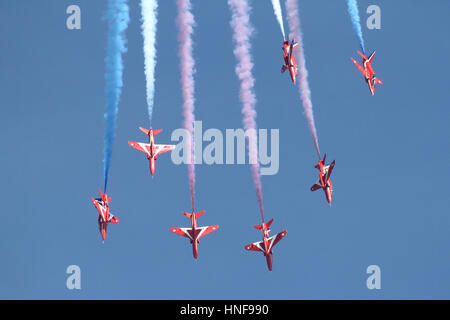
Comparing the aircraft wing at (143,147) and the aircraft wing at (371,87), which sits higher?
the aircraft wing at (371,87)

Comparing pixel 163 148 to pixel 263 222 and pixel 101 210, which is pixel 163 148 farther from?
pixel 263 222

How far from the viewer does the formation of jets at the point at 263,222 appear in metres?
52.7

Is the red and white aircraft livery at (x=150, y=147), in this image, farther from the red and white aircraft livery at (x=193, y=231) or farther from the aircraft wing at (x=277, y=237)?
the aircraft wing at (x=277, y=237)

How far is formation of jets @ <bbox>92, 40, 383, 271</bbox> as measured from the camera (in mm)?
52719

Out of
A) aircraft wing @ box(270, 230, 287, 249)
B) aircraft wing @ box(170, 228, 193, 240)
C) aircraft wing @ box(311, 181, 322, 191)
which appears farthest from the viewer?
aircraft wing @ box(311, 181, 322, 191)

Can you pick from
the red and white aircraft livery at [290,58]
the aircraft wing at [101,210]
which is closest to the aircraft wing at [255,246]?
the aircraft wing at [101,210]

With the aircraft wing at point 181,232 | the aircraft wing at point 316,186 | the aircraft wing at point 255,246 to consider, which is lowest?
the aircraft wing at point 255,246

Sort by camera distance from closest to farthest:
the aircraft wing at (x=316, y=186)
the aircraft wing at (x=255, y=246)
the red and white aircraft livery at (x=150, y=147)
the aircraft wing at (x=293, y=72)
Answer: the red and white aircraft livery at (x=150, y=147)
the aircraft wing at (x=293, y=72)
the aircraft wing at (x=255, y=246)
the aircraft wing at (x=316, y=186)

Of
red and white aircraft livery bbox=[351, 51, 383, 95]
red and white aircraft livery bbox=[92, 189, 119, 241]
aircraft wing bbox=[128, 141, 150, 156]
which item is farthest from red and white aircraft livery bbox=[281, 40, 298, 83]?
red and white aircraft livery bbox=[92, 189, 119, 241]

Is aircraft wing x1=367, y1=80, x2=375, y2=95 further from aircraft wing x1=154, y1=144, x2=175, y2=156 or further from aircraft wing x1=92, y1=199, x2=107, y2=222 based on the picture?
aircraft wing x1=92, y1=199, x2=107, y2=222

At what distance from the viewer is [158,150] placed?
2096 inches

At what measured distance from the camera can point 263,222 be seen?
53.3m
